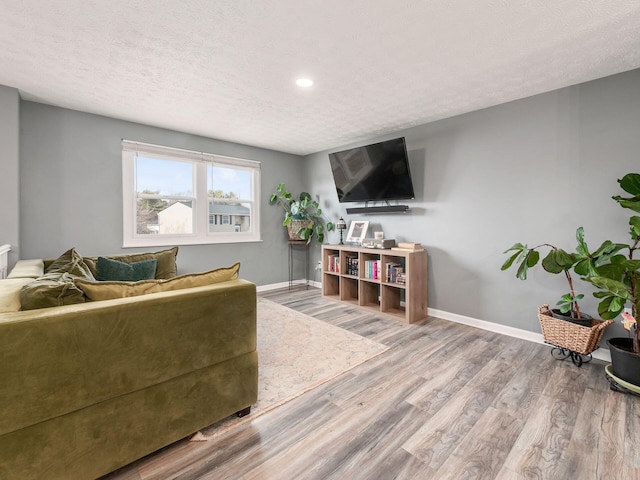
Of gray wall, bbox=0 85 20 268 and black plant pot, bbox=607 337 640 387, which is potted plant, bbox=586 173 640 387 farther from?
gray wall, bbox=0 85 20 268

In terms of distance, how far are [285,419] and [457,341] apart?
187cm

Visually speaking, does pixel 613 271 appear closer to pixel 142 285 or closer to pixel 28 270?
pixel 142 285

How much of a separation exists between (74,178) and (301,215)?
112 inches

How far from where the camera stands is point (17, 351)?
1016 millimetres

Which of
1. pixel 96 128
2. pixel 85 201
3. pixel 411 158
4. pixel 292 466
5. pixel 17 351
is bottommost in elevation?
pixel 292 466

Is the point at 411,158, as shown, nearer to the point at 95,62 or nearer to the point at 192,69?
the point at 192,69

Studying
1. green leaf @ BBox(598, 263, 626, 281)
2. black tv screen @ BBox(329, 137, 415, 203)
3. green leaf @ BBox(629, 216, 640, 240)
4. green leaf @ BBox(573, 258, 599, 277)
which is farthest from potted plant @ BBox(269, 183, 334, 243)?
green leaf @ BBox(629, 216, 640, 240)

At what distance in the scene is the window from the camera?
11.8 ft

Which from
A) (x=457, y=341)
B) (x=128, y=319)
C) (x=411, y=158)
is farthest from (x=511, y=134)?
(x=128, y=319)

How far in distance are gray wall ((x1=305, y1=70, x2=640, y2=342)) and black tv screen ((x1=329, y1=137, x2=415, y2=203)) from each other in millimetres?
237

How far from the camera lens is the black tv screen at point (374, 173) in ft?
11.7

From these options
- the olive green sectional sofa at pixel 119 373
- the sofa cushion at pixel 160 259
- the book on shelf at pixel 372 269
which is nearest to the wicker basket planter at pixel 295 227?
the book on shelf at pixel 372 269

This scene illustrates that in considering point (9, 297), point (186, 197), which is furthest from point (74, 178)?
point (9, 297)

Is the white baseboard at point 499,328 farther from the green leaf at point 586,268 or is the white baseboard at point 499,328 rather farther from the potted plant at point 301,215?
the potted plant at point 301,215
